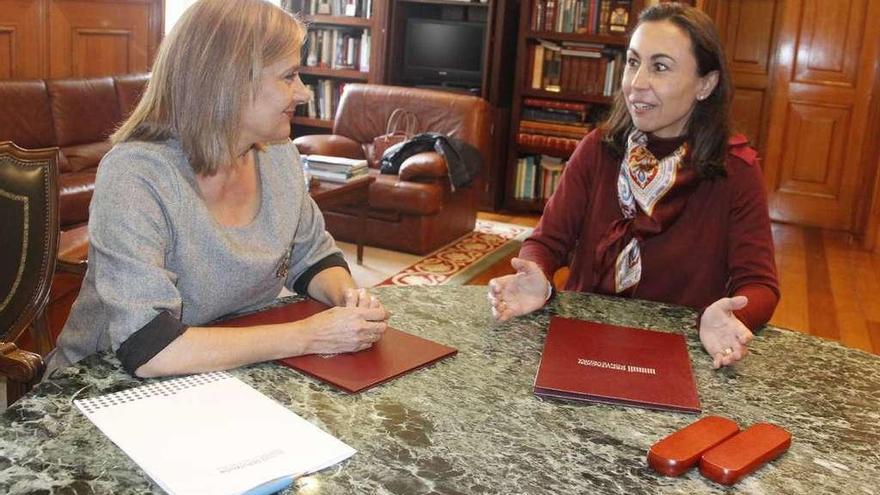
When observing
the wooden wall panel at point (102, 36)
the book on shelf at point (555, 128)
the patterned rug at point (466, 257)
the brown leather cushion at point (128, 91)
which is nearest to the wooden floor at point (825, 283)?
the patterned rug at point (466, 257)

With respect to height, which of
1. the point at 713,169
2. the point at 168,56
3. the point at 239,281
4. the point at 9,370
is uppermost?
the point at 168,56

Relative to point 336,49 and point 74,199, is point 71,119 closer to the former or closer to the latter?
point 74,199

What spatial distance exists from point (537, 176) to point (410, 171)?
1659 millimetres


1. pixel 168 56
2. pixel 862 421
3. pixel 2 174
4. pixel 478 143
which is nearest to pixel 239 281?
pixel 168 56

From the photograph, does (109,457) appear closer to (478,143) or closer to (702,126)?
(702,126)

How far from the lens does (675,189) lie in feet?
6.59

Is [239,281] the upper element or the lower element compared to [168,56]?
lower

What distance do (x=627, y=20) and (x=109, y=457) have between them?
552 cm

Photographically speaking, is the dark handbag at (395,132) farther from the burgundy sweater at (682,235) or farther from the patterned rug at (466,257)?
the burgundy sweater at (682,235)

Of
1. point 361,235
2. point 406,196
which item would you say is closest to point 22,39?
point 361,235

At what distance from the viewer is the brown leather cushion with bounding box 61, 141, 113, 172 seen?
444cm

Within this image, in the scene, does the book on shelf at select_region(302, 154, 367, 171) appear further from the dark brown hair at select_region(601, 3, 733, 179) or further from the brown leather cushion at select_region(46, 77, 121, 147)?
the dark brown hair at select_region(601, 3, 733, 179)

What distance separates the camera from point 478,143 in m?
5.39

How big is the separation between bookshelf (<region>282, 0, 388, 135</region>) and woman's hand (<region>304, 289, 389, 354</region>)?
5.03 m
